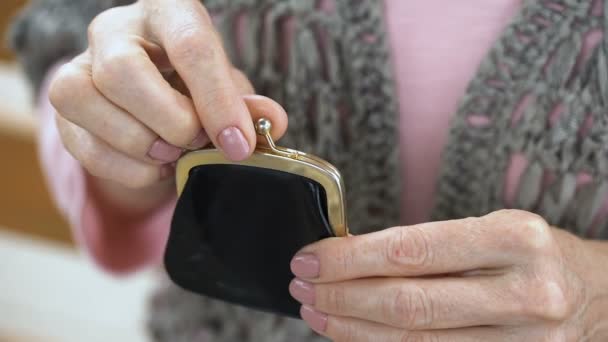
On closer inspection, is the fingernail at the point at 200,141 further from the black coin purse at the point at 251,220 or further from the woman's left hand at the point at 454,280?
the woman's left hand at the point at 454,280

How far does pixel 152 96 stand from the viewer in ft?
1.38

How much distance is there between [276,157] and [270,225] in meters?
0.08

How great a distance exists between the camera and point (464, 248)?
0.43 metres

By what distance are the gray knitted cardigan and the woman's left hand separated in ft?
0.33

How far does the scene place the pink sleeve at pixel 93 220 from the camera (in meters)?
0.68

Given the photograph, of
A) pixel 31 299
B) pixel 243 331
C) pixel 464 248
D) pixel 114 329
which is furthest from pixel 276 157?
pixel 31 299

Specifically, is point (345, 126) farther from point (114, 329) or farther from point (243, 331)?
point (114, 329)

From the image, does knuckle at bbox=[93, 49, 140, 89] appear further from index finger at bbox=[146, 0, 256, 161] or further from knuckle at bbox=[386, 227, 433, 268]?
knuckle at bbox=[386, 227, 433, 268]

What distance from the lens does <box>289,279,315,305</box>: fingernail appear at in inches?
18.8

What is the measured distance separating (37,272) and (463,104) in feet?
4.10

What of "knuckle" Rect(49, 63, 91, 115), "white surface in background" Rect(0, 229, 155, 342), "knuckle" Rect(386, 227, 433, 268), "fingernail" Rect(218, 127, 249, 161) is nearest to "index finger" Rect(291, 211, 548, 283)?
"knuckle" Rect(386, 227, 433, 268)

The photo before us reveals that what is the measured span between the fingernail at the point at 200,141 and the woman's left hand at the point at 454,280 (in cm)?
12

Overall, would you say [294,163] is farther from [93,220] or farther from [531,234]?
[93,220]

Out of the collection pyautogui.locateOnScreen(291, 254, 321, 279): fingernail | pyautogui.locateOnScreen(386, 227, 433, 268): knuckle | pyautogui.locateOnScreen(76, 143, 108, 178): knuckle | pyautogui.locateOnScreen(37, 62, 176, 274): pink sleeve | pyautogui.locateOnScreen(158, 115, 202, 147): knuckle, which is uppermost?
pyautogui.locateOnScreen(158, 115, 202, 147): knuckle
